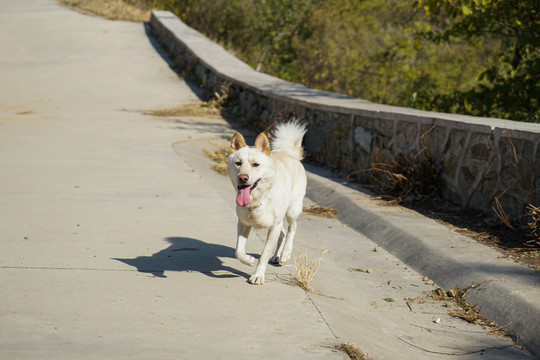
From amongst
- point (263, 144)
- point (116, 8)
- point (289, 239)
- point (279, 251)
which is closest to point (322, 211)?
point (289, 239)

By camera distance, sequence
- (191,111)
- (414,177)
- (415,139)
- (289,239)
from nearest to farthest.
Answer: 1. (289,239)
2. (414,177)
3. (415,139)
4. (191,111)

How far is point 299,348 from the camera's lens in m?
4.08

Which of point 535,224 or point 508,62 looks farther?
point 508,62

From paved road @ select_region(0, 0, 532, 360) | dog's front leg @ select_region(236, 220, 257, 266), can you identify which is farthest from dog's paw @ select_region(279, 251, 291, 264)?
dog's front leg @ select_region(236, 220, 257, 266)

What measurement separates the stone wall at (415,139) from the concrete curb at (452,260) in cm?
64

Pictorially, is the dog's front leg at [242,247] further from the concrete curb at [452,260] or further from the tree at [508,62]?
the tree at [508,62]

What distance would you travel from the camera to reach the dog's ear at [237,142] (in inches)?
217

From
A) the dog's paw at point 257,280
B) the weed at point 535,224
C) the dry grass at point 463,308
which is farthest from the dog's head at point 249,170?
the weed at point 535,224

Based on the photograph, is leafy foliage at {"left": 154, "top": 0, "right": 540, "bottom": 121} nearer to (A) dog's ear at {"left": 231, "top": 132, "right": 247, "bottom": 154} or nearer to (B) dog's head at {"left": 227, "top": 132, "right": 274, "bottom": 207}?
(A) dog's ear at {"left": 231, "top": 132, "right": 247, "bottom": 154}

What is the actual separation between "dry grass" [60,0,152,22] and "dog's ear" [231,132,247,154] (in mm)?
21111

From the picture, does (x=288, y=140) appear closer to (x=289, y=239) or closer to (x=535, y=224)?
(x=289, y=239)

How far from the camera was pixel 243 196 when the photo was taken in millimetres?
5254

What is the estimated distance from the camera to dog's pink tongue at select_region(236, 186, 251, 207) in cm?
523

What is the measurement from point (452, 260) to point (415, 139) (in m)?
2.75
